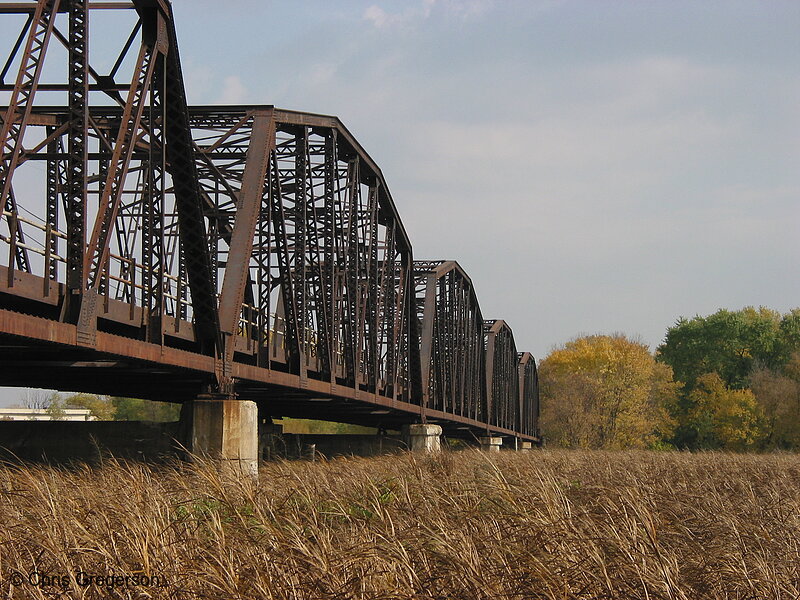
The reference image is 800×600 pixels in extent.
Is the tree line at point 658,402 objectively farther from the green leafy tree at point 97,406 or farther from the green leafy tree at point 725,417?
the green leafy tree at point 97,406

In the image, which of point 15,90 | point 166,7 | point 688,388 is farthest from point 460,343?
point 688,388

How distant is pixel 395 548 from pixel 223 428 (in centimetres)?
1379

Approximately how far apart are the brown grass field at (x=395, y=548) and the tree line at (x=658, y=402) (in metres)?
74.1

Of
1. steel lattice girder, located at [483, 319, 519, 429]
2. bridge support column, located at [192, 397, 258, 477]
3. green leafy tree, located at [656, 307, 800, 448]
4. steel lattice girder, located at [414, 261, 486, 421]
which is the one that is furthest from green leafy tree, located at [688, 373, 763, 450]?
bridge support column, located at [192, 397, 258, 477]

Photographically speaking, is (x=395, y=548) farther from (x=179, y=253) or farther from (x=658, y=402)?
(x=658, y=402)

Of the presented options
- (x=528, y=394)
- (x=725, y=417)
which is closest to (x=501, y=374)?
(x=725, y=417)

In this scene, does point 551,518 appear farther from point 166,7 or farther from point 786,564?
point 166,7

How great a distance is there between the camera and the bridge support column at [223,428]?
68.3ft

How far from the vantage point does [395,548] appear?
7.67 metres

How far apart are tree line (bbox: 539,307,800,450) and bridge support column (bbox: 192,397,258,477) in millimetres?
64988

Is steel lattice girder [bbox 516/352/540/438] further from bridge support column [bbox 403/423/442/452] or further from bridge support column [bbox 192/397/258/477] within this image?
bridge support column [bbox 192/397/258/477]

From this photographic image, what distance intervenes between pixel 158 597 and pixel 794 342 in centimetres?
11565

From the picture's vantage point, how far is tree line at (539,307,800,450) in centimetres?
8994

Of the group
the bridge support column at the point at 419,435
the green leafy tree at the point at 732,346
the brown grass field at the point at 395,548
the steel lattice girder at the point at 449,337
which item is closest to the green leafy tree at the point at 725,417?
the green leafy tree at the point at 732,346
